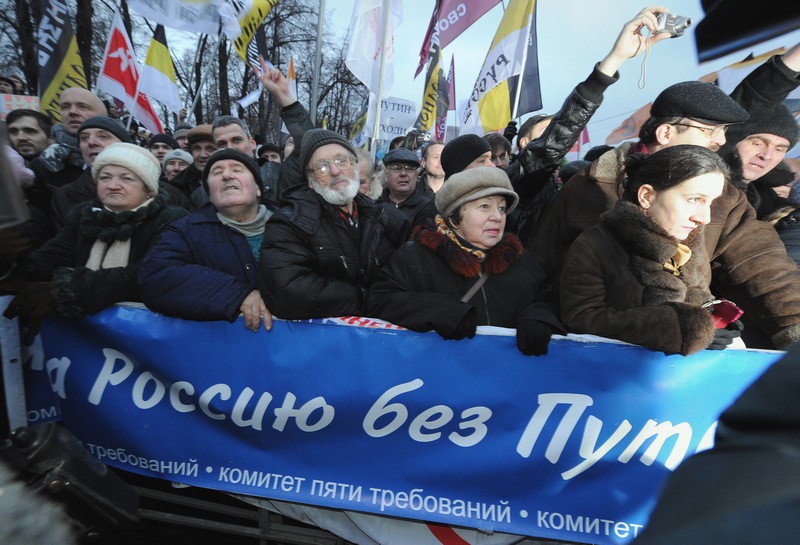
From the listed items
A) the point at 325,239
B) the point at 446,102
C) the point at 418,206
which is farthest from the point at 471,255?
the point at 446,102

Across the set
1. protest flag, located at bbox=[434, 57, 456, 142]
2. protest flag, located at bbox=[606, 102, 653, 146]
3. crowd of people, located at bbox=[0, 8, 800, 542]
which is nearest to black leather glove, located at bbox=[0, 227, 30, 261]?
crowd of people, located at bbox=[0, 8, 800, 542]

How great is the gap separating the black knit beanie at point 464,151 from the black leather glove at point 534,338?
1.58 meters

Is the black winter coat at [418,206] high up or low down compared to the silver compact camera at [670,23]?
down

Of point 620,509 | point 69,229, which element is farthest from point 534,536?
point 69,229

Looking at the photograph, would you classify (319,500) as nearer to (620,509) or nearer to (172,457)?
(172,457)

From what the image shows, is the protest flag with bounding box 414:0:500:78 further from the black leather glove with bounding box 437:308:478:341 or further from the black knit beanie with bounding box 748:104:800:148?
the black leather glove with bounding box 437:308:478:341

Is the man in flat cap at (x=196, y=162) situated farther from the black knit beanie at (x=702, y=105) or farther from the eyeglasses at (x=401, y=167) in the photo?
the black knit beanie at (x=702, y=105)

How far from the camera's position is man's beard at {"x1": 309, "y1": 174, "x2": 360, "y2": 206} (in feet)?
9.28

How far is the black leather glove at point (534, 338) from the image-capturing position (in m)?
2.12

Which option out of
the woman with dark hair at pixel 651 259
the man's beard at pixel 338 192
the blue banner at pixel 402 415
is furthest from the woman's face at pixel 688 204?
the man's beard at pixel 338 192

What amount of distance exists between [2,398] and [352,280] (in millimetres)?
1560

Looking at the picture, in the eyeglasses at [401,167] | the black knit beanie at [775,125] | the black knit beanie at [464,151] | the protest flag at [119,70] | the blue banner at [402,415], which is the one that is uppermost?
the protest flag at [119,70]

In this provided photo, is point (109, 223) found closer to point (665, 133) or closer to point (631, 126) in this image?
point (665, 133)

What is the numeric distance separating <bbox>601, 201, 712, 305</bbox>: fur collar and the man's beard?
1.40 m
